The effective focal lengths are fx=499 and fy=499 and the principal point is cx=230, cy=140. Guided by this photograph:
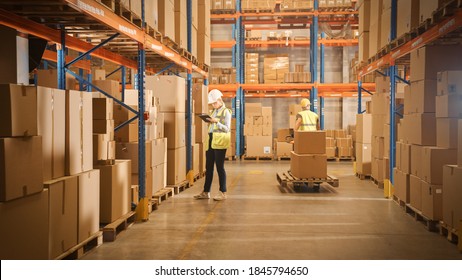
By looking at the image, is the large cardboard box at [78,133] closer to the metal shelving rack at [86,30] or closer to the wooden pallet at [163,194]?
the metal shelving rack at [86,30]

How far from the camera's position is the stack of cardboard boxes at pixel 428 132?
620 cm

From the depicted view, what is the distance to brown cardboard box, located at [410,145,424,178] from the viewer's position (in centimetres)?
678

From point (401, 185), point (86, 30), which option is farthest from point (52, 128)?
point (401, 185)

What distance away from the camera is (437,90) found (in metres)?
6.52

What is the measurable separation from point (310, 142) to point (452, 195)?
12.9 ft

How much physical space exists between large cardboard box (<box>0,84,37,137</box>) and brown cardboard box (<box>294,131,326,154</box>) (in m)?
5.97

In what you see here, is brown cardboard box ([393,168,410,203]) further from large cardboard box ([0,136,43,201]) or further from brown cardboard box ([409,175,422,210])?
large cardboard box ([0,136,43,201])

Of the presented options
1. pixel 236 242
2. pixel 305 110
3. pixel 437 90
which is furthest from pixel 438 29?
pixel 305 110

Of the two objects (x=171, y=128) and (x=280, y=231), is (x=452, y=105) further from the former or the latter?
(x=171, y=128)

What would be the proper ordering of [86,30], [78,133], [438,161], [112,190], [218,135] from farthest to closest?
[218,135] → [86,30] → [438,161] → [112,190] → [78,133]

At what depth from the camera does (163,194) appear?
830cm

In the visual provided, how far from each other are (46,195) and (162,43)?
441 centimetres

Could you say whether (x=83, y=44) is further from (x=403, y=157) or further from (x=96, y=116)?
(x=403, y=157)

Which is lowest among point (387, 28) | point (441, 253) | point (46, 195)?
point (441, 253)
